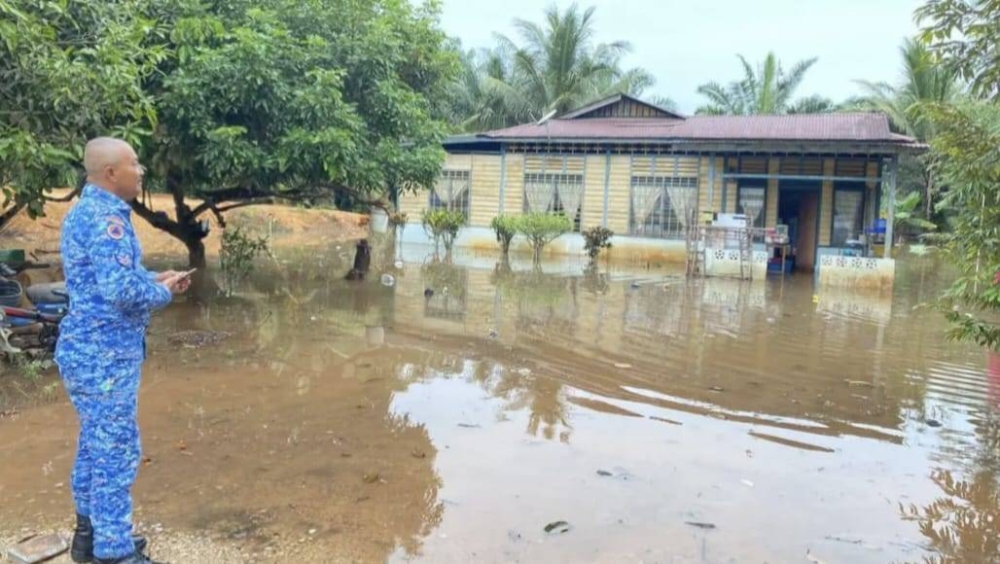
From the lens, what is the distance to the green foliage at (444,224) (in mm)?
21609

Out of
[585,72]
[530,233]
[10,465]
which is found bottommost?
[10,465]

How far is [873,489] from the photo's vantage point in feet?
14.8

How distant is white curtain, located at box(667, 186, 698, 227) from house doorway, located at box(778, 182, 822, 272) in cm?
230

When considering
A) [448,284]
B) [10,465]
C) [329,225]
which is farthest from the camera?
[329,225]

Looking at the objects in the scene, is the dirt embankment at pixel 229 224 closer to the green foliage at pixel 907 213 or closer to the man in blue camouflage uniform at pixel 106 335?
the man in blue camouflage uniform at pixel 106 335

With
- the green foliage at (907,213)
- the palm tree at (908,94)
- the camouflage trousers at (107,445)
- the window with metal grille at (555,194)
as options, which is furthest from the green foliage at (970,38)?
the green foliage at (907,213)

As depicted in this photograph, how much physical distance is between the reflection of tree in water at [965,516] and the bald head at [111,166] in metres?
3.94

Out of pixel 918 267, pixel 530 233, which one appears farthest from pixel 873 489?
pixel 918 267

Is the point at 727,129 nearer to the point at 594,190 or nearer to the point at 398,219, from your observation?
the point at 594,190

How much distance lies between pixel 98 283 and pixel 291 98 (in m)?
6.90

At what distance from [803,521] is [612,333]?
220 inches

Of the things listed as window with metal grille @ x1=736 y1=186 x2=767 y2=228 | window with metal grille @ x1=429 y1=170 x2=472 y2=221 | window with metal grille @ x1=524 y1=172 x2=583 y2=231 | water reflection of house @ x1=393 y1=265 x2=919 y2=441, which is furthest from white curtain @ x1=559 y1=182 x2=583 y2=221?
water reflection of house @ x1=393 y1=265 x2=919 y2=441

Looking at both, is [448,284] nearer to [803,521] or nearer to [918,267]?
[803,521]

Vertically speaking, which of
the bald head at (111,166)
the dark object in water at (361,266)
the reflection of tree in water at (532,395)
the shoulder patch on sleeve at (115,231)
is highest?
the bald head at (111,166)
